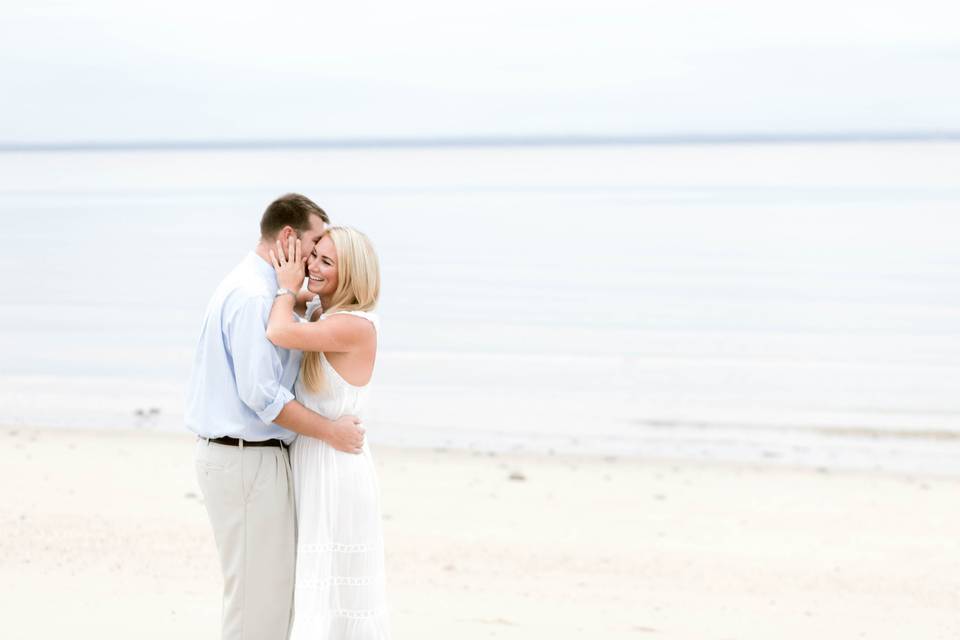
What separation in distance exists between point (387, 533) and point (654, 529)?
1770 millimetres

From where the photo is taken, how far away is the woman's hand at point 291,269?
4.70 meters

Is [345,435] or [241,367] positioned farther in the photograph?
[345,435]

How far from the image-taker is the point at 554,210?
52438 millimetres

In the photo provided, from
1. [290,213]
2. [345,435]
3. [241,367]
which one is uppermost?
[290,213]

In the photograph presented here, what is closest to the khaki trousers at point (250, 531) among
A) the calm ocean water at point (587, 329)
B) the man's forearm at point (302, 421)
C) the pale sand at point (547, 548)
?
the man's forearm at point (302, 421)

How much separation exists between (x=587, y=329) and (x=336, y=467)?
15.3m

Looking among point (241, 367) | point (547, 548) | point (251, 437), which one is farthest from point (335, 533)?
point (547, 548)

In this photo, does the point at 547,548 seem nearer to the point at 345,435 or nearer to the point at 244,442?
the point at 345,435

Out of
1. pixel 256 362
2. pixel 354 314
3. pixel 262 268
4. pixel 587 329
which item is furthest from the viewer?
pixel 587 329

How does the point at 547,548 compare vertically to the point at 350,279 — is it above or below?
below

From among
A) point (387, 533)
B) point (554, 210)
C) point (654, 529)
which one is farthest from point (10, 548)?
point (554, 210)

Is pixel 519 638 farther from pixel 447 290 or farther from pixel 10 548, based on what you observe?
pixel 447 290

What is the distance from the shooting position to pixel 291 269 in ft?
15.5

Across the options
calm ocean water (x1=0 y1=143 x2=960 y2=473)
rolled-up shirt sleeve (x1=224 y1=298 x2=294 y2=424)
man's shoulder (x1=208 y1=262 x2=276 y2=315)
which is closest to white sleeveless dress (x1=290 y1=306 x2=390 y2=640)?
rolled-up shirt sleeve (x1=224 y1=298 x2=294 y2=424)
